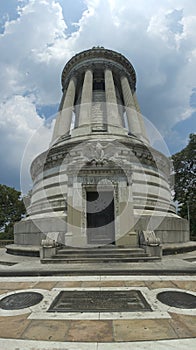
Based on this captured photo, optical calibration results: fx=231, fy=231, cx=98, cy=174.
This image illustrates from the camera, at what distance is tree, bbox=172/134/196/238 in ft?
97.1

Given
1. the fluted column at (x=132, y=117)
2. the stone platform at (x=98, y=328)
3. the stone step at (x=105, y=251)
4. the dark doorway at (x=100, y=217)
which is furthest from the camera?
the fluted column at (x=132, y=117)

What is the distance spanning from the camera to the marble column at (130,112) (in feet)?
81.2

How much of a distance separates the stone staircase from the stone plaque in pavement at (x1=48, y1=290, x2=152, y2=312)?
411 cm

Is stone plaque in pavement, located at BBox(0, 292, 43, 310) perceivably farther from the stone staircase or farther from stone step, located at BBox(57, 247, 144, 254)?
stone step, located at BBox(57, 247, 144, 254)

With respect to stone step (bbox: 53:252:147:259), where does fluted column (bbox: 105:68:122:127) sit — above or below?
above

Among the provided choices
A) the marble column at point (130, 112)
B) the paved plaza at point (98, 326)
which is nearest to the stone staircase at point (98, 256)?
the paved plaza at point (98, 326)

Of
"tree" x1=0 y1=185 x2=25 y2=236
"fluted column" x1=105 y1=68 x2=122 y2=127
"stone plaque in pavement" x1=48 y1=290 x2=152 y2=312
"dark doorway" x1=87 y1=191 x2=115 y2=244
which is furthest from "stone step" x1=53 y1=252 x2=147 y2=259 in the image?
"tree" x1=0 y1=185 x2=25 y2=236

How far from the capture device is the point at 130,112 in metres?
26.2

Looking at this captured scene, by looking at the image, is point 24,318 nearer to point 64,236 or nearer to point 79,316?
point 79,316

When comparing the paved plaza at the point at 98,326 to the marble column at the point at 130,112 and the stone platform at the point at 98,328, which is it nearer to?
the stone platform at the point at 98,328

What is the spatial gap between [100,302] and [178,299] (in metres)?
1.76

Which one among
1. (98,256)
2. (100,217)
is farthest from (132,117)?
(98,256)

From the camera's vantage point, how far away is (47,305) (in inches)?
189

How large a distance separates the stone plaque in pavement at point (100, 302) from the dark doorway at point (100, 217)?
320 inches
